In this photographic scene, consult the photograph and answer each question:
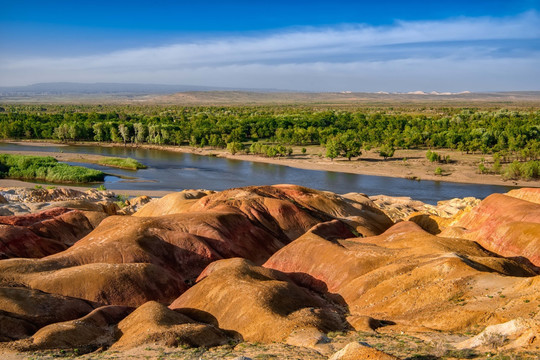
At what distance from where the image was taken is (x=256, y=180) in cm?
8469

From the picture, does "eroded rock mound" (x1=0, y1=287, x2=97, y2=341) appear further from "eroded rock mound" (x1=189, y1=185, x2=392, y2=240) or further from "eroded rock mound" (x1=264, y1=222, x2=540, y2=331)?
"eroded rock mound" (x1=189, y1=185, x2=392, y2=240)

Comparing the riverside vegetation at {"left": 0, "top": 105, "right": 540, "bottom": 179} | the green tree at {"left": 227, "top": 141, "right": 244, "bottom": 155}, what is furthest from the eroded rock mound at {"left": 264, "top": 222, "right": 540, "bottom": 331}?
the green tree at {"left": 227, "top": 141, "right": 244, "bottom": 155}

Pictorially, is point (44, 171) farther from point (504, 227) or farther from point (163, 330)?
point (163, 330)

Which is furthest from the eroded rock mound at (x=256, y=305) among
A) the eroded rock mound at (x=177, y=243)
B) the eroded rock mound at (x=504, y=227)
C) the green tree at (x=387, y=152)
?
the green tree at (x=387, y=152)

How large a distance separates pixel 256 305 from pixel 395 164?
244 feet

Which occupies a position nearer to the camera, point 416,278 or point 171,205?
point 416,278

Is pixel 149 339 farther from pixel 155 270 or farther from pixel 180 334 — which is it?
pixel 155 270

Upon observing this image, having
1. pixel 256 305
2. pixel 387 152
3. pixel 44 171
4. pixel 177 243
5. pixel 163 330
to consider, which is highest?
pixel 256 305

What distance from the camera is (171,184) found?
80500 mm

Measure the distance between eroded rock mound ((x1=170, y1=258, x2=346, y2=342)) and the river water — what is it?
45835 mm

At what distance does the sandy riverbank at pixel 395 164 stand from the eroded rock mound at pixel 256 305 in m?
61.2

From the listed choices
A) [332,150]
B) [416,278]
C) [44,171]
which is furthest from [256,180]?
[416,278]

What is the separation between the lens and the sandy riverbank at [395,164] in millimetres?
83812

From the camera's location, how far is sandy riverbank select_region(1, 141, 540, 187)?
275 ft
